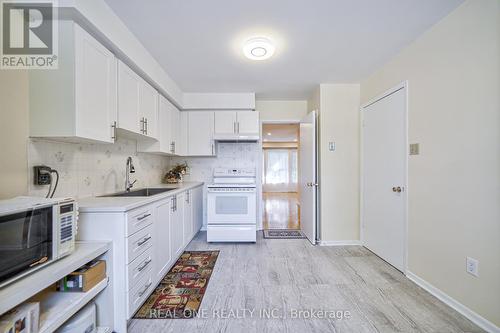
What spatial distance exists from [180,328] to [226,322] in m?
0.34

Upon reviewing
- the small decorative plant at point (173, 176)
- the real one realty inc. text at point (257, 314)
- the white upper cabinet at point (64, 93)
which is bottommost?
the real one realty inc. text at point (257, 314)

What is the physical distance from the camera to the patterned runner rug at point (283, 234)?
3447mm

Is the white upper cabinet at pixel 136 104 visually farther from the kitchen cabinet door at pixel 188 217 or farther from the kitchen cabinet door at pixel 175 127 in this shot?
the kitchen cabinet door at pixel 188 217

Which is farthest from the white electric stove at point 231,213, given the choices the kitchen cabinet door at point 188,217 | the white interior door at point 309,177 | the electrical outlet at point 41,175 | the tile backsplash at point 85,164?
the electrical outlet at point 41,175

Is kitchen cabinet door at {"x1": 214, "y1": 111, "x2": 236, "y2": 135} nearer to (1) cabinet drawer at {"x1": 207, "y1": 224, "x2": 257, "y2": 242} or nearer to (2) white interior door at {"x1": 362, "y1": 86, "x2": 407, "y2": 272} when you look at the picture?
(1) cabinet drawer at {"x1": 207, "y1": 224, "x2": 257, "y2": 242}

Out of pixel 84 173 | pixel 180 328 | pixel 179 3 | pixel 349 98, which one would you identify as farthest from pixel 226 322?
pixel 349 98

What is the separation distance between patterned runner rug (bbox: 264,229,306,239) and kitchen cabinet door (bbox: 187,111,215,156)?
1745 mm

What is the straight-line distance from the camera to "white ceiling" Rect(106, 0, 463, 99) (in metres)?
1.61

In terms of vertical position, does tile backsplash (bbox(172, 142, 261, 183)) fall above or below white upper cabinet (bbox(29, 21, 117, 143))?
below

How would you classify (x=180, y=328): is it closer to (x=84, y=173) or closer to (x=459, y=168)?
(x=84, y=173)

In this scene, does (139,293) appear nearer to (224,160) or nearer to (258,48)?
(258,48)

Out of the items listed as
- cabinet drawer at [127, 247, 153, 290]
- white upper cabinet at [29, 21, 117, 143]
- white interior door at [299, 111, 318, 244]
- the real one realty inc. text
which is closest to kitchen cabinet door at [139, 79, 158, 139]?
white upper cabinet at [29, 21, 117, 143]

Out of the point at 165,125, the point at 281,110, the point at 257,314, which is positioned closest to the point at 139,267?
the point at 257,314

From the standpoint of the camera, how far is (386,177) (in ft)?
8.30
